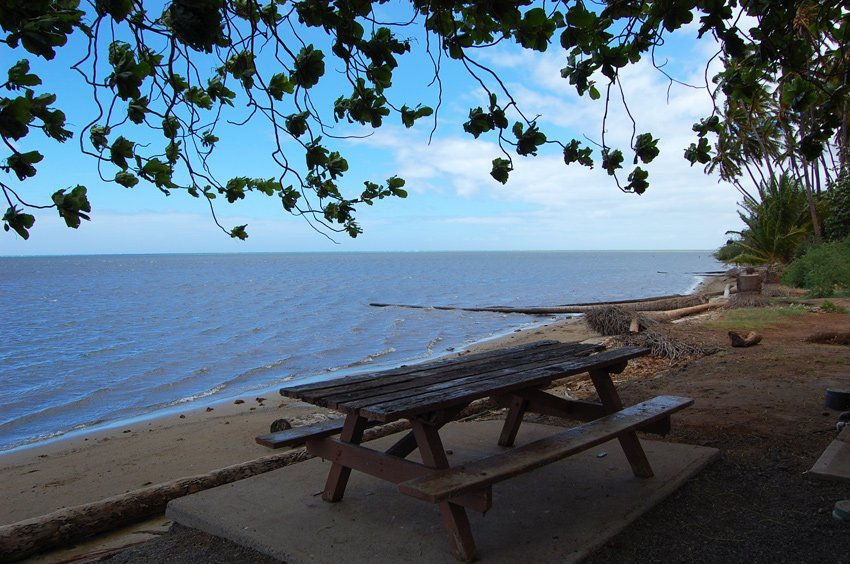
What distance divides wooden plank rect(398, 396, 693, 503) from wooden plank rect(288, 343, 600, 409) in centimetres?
55

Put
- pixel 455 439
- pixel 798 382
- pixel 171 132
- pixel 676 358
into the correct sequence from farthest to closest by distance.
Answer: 1. pixel 676 358
2. pixel 798 382
3. pixel 455 439
4. pixel 171 132

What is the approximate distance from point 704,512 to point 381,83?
2.79 m

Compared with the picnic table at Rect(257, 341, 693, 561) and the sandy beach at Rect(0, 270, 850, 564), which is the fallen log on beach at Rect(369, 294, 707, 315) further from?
the picnic table at Rect(257, 341, 693, 561)

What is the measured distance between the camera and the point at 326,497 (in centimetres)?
373

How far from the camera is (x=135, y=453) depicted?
724cm

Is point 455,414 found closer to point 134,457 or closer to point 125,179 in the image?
point 125,179

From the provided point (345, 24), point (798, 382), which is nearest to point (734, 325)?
point (798, 382)

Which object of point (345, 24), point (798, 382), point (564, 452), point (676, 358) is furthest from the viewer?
point (676, 358)

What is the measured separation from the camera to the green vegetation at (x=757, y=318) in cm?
1170

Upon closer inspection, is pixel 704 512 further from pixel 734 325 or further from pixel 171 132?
pixel 734 325

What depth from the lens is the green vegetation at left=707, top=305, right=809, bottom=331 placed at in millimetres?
Answer: 11695

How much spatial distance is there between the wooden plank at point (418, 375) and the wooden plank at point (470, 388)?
5.2 inches

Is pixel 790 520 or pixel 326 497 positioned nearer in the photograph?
pixel 790 520

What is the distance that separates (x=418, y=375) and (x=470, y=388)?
0.51 meters
